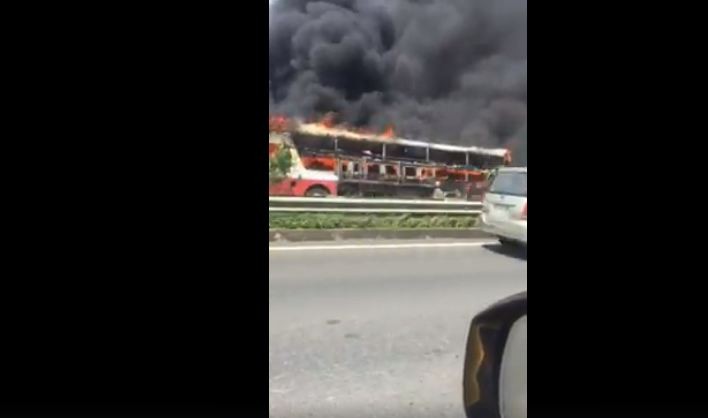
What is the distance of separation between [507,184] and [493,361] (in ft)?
21.7

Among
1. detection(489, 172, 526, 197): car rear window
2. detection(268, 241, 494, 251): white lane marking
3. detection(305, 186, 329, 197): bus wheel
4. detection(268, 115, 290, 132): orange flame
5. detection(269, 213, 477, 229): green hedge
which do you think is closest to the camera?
detection(489, 172, 526, 197): car rear window

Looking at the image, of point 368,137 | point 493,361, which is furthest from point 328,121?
point 493,361

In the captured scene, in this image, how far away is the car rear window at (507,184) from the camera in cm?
788

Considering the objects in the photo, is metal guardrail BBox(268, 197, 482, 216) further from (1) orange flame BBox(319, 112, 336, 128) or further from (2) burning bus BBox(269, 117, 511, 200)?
(1) orange flame BBox(319, 112, 336, 128)

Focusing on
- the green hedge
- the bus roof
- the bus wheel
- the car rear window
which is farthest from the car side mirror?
the bus roof

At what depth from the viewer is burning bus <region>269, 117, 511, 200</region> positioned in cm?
1182

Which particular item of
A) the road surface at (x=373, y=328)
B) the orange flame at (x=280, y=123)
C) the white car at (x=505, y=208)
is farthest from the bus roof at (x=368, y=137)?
the road surface at (x=373, y=328)

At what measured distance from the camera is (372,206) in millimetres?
10500

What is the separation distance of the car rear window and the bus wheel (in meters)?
4.11

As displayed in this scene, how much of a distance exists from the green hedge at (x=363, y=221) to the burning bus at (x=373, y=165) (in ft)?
4.75

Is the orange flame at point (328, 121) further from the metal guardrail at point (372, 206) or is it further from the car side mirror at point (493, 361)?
the car side mirror at point (493, 361)

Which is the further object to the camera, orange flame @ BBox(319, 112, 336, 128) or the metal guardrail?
orange flame @ BBox(319, 112, 336, 128)
